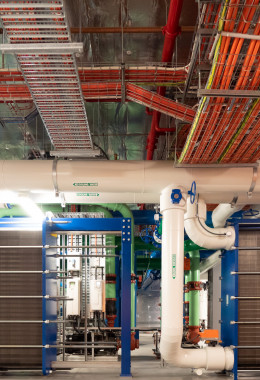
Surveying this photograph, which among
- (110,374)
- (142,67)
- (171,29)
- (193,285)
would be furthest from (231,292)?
(193,285)

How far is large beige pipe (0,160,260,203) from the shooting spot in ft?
21.8

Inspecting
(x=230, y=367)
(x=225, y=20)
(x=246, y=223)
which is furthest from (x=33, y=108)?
(x=230, y=367)

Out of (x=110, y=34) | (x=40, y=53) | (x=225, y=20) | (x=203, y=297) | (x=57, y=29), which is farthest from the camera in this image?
(x=203, y=297)

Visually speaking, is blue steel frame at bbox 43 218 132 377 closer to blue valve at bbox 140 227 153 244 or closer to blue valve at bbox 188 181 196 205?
blue valve at bbox 188 181 196 205

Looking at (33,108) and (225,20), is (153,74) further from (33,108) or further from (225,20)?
(33,108)

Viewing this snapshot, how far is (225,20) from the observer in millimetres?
3557

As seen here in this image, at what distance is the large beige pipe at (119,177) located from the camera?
6.65 meters

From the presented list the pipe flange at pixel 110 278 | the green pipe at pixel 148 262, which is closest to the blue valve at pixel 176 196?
the pipe flange at pixel 110 278

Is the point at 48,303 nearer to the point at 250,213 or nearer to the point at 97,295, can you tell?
the point at 97,295

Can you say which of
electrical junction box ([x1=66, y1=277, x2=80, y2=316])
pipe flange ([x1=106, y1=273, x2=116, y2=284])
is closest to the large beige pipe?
electrical junction box ([x1=66, y1=277, x2=80, y2=316])

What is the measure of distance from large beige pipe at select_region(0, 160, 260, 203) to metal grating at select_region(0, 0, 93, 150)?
380 mm

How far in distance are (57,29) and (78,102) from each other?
1449 millimetres

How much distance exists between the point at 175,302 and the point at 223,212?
2.29 m

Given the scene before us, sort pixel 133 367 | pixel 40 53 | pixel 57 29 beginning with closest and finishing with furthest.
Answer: pixel 57 29, pixel 40 53, pixel 133 367
